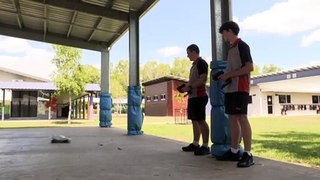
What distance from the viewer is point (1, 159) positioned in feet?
16.1

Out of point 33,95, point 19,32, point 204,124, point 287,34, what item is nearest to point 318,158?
point 204,124

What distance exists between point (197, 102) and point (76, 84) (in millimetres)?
17346

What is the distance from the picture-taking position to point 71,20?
13.4 metres

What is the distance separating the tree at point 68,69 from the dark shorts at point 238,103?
1844 centimetres

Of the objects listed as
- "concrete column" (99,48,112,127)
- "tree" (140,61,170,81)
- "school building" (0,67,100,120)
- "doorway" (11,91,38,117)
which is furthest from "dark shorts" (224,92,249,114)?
"tree" (140,61,170,81)

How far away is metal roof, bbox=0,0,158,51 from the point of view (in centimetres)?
1159

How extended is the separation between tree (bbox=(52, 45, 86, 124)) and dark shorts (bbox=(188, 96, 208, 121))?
56.5 ft

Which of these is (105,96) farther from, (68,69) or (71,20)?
(68,69)

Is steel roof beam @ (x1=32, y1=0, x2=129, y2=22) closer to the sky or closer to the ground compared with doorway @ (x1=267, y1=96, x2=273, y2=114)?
closer to the sky

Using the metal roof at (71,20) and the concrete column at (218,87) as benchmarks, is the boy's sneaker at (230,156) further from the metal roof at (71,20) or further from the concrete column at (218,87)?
the metal roof at (71,20)

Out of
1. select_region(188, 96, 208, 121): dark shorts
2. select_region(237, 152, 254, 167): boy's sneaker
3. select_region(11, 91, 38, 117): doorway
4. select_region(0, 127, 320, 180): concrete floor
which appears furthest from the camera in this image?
select_region(11, 91, 38, 117): doorway

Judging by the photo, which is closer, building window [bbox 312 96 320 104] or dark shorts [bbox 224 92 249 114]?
dark shorts [bbox 224 92 249 114]

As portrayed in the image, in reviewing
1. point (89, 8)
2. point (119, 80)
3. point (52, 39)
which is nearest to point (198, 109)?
point (89, 8)

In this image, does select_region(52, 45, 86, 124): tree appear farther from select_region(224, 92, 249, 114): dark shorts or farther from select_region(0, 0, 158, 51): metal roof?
select_region(224, 92, 249, 114): dark shorts
